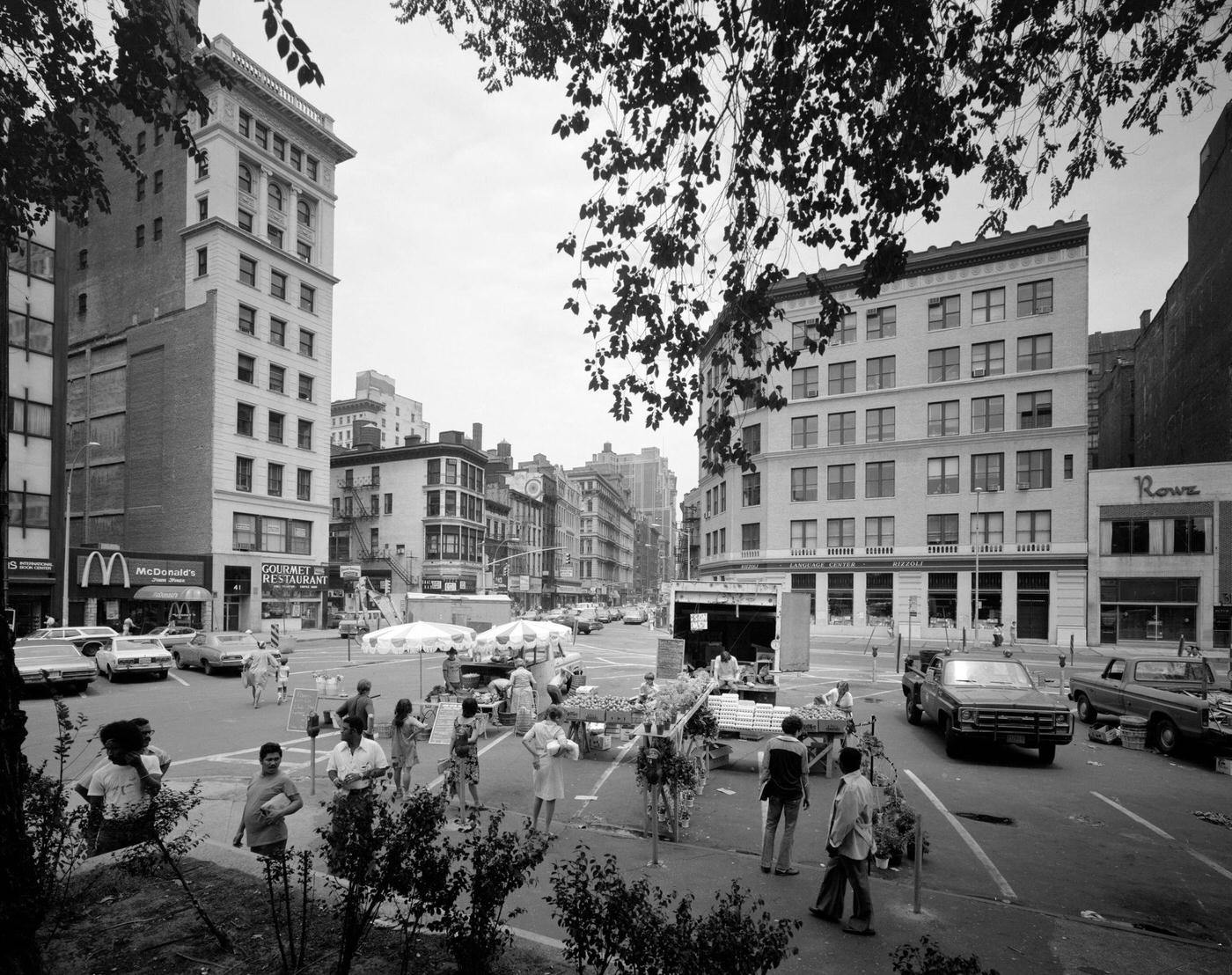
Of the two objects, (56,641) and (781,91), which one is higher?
(781,91)

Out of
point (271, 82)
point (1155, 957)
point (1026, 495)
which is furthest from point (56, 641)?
point (1026, 495)

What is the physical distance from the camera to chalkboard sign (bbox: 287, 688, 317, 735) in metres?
14.4

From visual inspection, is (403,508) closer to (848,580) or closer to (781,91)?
(848,580)

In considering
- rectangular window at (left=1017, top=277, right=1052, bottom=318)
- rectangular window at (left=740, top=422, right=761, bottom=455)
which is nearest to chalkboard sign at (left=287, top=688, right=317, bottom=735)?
rectangular window at (left=740, top=422, right=761, bottom=455)

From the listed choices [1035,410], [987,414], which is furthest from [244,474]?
[1035,410]

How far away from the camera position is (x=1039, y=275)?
4609cm

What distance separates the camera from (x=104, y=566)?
36219 millimetres

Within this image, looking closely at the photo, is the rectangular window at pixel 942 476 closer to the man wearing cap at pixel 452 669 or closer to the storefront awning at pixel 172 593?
the man wearing cap at pixel 452 669

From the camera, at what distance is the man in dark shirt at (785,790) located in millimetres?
8109

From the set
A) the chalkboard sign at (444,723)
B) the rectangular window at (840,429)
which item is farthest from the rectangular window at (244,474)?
the rectangular window at (840,429)

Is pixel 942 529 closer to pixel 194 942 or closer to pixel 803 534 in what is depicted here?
pixel 803 534

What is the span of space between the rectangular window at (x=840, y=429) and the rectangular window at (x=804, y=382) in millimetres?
2359

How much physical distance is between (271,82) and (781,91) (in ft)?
175

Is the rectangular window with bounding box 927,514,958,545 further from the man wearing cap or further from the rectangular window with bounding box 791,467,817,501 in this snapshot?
the man wearing cap
